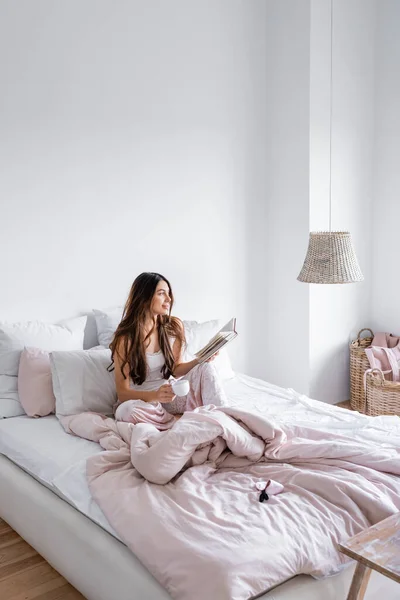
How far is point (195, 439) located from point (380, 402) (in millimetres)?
1932

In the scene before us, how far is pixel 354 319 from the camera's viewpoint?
428cm

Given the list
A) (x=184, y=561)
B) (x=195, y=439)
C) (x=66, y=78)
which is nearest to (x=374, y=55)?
(x=66, y=78)

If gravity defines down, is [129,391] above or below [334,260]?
below

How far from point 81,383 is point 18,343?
379 millimetres

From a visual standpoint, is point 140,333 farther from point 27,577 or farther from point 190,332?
point 27,577

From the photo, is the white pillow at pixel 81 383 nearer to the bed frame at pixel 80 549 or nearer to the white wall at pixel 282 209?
the bed frame at pixel 80 549

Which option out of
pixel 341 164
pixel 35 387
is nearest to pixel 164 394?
pixel 35 387

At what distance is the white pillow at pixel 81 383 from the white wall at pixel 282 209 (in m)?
1.43

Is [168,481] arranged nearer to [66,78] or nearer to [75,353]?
[75,353]

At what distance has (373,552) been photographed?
1.68 meters

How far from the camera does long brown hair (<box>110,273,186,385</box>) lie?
114 inches

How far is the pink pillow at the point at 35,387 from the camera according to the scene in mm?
2928

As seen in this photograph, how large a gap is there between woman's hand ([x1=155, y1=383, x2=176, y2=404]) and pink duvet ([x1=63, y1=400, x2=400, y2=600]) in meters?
0.24

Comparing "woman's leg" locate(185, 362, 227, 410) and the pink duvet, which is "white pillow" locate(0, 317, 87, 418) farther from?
"woman's leg" locate(185, 362, 227, 410)
